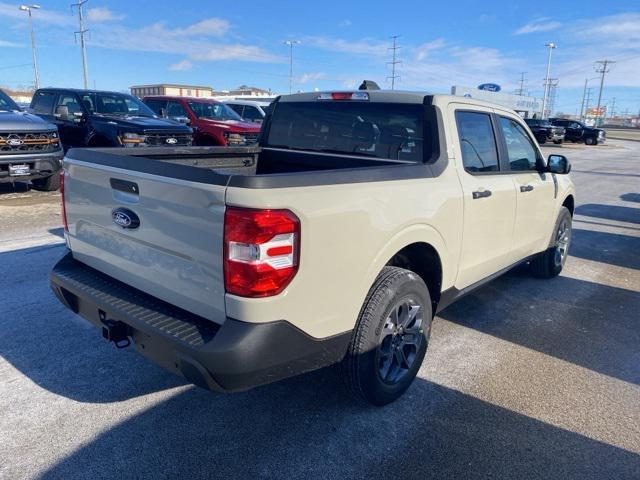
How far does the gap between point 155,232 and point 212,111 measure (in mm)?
12060

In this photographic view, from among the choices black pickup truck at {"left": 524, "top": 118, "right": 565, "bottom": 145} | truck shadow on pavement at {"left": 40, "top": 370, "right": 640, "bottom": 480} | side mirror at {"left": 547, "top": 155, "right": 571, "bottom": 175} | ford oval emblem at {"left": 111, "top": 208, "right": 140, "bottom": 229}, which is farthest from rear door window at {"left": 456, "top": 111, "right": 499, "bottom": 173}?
black pickup truck at {"left": 524, "top": 118, "right": 565, "bottom": 145}

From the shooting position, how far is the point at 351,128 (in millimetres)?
3840

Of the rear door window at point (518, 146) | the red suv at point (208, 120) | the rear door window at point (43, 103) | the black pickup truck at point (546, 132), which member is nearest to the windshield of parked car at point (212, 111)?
the red suv at point (208, 120)

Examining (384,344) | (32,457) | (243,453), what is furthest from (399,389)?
(32,457)

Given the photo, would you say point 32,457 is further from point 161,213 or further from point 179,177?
point 179,177

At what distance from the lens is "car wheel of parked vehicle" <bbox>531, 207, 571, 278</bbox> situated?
5391mm

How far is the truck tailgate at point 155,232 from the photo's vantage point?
2264 millimetres

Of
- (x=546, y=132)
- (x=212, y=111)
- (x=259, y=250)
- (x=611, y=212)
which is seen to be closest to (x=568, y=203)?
(x=259, y=250)

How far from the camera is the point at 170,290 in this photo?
2545 mm

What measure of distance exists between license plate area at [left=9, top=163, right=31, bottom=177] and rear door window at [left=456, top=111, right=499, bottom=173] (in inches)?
300

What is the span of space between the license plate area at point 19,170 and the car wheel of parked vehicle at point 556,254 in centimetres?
797

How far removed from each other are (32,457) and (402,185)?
2.40 metres

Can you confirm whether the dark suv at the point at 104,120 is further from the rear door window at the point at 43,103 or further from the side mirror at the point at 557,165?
the side mirror at the point at 557,165

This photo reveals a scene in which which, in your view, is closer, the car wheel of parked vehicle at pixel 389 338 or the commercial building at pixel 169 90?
the car wheel of parked vehicle at pixel 389 338
